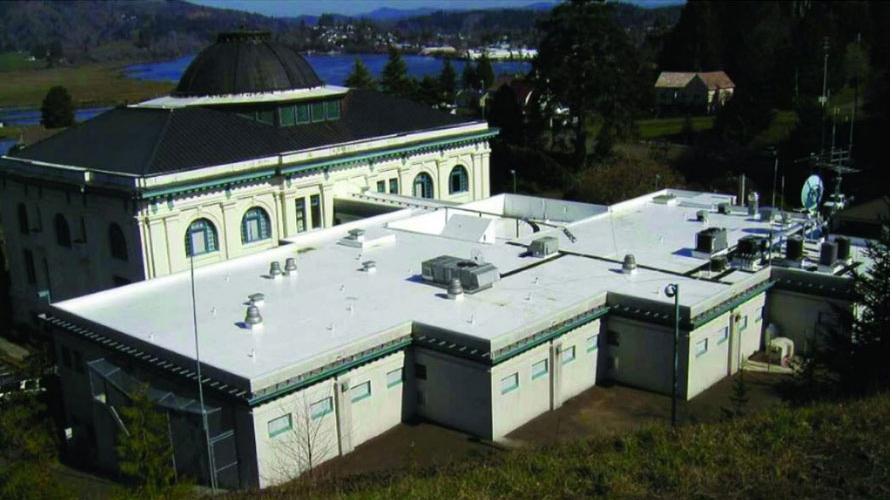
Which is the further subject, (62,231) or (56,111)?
(56,111)

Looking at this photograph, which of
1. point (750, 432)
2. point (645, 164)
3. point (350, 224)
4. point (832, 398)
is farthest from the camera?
point (645, 164)

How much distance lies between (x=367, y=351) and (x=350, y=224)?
14.0 meters

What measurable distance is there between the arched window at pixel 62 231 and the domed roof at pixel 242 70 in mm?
8912

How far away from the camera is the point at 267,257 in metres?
33.1

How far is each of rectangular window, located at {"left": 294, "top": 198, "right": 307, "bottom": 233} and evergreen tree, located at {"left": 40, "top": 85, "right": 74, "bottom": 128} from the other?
62.9 meters

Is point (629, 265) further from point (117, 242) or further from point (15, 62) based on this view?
point (15, 62)

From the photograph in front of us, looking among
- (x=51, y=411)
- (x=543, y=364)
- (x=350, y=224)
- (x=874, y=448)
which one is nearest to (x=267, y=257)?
(x=350, y=224)

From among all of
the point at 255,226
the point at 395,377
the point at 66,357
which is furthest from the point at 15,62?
the point at 395,377

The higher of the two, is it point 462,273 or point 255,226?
point 462,273

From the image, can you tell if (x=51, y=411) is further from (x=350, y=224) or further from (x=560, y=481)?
(x=560, y=481)

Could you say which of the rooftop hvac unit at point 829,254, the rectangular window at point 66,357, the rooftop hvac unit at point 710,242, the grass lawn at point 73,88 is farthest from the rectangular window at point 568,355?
the grass lawn at point 73,88

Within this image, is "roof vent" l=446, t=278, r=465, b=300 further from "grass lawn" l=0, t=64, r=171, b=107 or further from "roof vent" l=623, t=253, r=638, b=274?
"grass lawn" l=0, t=64, r=171, b=107

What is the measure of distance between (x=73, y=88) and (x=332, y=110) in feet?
367

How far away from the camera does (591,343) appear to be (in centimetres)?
2694
